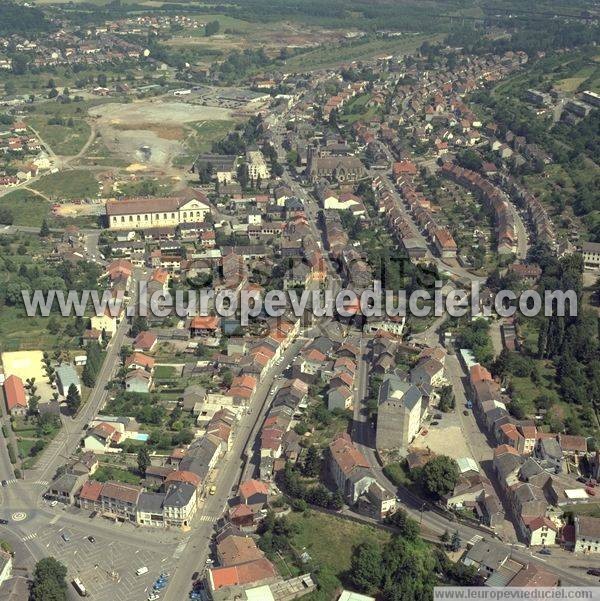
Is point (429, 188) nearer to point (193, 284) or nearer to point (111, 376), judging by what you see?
point (193, 284)

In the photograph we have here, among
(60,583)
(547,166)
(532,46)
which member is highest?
(532,46)

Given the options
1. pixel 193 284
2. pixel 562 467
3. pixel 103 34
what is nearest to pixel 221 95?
pixel 103 34

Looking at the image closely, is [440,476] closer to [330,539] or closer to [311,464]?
[330,539]

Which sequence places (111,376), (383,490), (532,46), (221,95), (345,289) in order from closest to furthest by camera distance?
1. (383,490)
2. (111,376)
3. (345,289)
4. (221,95)
5. (532,46)

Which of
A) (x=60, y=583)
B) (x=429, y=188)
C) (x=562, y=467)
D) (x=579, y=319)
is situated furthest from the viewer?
(x=429, y=188)

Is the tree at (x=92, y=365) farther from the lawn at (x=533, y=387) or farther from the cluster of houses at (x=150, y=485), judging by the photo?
the lawn at (x=533, y=387)

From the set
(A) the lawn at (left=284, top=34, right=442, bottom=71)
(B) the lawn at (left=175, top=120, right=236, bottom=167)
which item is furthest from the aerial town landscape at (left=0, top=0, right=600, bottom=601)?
(A) the lawn at (left=284, top=34, right=442, bottom=71)
